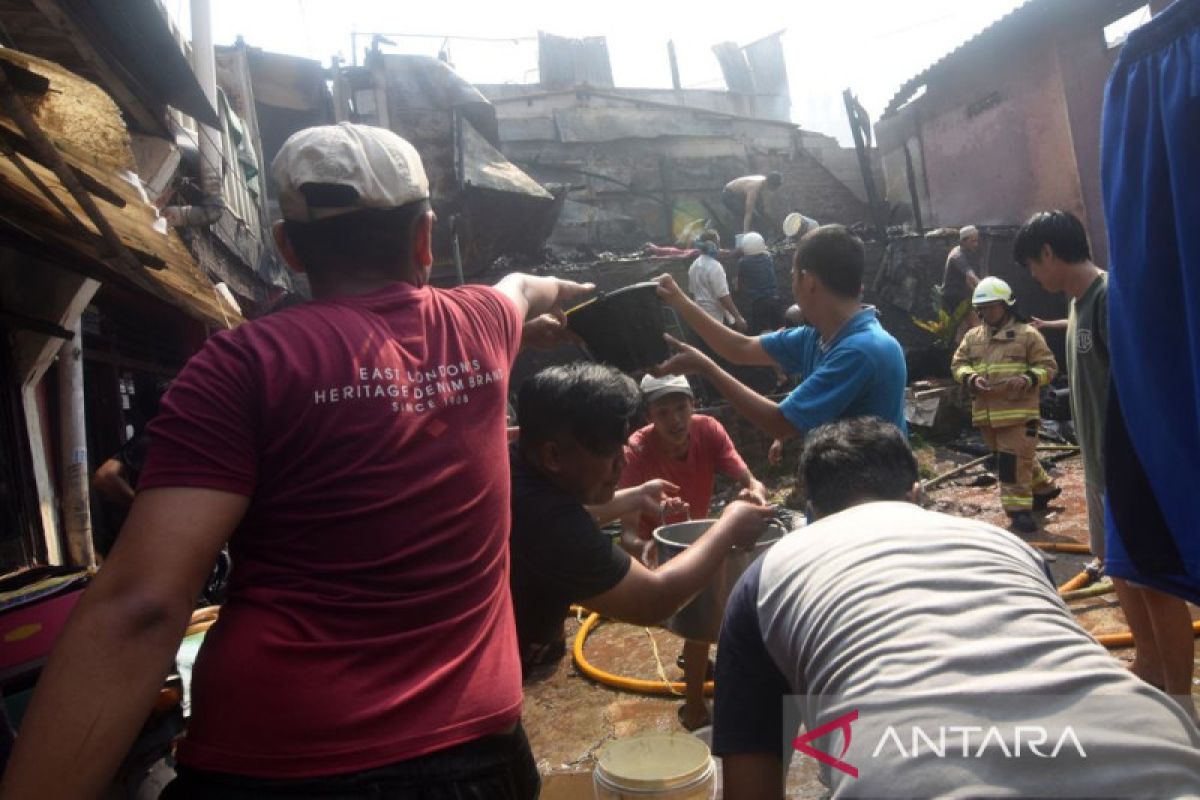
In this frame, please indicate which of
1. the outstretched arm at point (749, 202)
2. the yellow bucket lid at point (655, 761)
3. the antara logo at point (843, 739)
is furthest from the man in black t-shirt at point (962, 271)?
the antara logo at point (843, 739)

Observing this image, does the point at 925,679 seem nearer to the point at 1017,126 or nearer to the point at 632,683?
the point at 632,683

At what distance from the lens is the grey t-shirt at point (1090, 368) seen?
3.16 metres

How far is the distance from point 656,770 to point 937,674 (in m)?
1.25

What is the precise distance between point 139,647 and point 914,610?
1269 mm

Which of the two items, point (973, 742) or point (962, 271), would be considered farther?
point (962, 271)

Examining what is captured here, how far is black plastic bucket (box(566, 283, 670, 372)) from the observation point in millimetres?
2477

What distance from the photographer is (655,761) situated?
→ 233cm

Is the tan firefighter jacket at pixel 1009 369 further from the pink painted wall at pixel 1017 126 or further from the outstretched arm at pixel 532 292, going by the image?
the pink painted wall at pixel 1017 126

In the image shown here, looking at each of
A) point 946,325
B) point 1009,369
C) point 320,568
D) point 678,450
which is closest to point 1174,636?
point 678,450

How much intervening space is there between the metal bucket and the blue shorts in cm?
100

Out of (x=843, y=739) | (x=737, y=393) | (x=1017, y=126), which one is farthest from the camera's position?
(x=1017, y=126)

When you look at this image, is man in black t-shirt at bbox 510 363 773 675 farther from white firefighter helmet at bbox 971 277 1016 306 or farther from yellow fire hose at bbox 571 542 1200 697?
white firefighter helmet at bbox 971 277 1016 306

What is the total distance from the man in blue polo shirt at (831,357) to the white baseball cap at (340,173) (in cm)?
155

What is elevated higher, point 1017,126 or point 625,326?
point 1017,126
